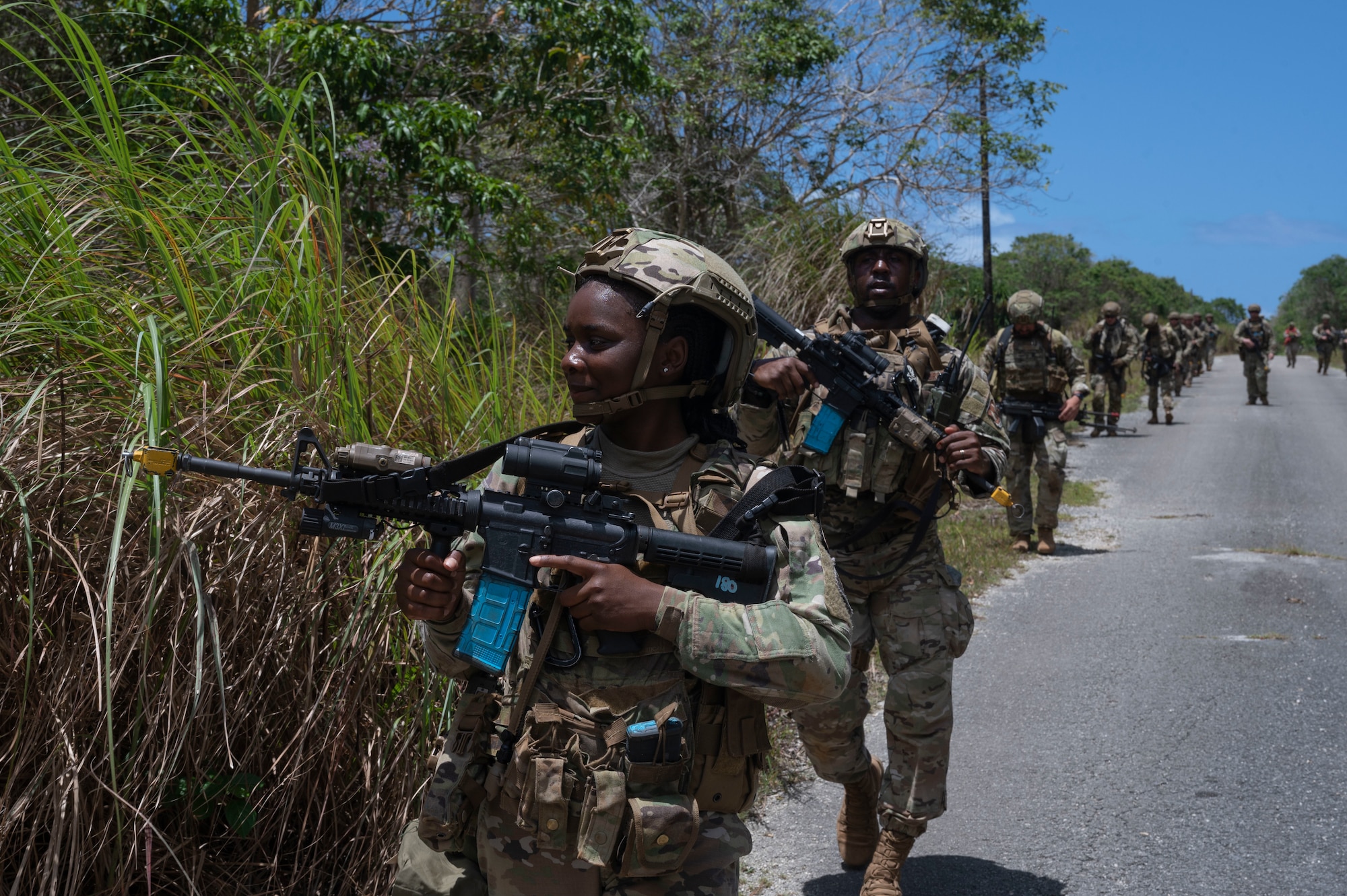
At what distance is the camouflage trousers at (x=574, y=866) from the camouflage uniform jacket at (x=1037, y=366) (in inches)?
338

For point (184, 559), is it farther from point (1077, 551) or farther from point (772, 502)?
point (1077, 551)

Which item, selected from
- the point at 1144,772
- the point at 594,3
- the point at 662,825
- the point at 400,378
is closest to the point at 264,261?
the point at 400,378

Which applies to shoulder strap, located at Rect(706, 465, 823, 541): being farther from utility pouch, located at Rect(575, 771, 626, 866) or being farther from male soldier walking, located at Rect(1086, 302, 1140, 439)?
male soldier walking, located at Rect(1086, 302, 1140, 439)

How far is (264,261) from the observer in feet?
11.6

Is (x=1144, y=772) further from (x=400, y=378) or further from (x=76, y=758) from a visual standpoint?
(x=76, y=758)

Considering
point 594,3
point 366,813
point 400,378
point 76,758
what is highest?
Answer: point 594,3

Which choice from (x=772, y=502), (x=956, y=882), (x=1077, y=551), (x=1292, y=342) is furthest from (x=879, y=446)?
(x=1292, y=342)

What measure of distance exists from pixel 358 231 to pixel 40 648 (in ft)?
16.8

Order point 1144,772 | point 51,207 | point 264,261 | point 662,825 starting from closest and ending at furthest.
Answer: point 662,825, point 51,207, point 264,261, point 1144,772

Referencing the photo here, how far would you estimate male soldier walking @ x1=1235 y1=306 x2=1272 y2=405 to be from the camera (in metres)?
22.8

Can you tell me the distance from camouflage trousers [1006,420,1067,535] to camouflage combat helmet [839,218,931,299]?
19.0 feet

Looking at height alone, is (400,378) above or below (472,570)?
above

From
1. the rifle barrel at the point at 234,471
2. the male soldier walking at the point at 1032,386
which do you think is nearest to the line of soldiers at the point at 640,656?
the rifle barrel at the point at 234,471

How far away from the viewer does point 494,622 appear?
7.09ft
